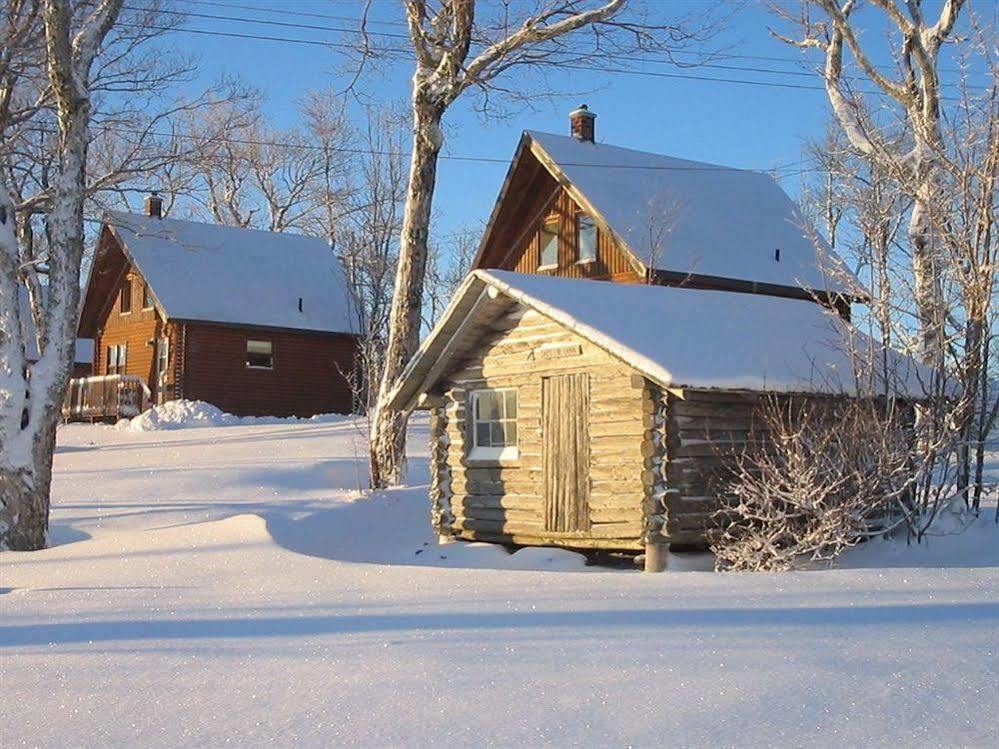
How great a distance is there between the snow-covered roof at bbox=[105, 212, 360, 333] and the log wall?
20.2m

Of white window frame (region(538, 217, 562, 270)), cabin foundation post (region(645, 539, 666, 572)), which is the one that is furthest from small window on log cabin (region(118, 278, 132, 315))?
cabin foundation post (region(645, 539, 666, 572))

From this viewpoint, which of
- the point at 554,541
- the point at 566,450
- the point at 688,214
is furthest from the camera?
the point at 688,214

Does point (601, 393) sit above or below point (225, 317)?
below

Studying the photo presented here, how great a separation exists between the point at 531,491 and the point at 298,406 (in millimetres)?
22697

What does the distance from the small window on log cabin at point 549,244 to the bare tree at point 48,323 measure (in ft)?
51.3

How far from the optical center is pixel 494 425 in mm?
15086

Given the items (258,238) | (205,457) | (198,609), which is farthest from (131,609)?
(258,238)

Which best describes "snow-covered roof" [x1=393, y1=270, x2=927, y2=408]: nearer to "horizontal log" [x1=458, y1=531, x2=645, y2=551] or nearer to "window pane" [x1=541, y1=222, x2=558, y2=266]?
"horizontal log" [x1=458, y1=531, x2=645, y2=551]

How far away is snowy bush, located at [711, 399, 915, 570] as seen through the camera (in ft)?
37.5

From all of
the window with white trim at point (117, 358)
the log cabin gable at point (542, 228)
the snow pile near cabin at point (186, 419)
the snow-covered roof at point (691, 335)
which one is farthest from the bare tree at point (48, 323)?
the window with white trim at point (117, 358)

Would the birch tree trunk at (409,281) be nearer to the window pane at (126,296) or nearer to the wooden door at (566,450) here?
the wooden door at (566,450)

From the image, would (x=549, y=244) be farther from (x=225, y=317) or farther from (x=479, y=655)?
(x=479, y=655)

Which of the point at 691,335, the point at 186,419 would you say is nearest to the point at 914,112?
the point at 691,335

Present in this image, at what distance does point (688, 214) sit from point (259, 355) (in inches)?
589
